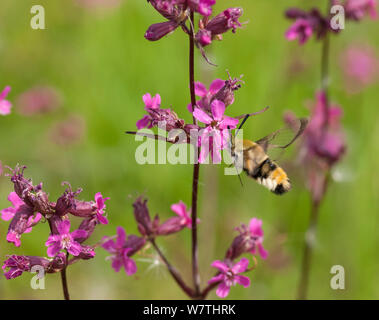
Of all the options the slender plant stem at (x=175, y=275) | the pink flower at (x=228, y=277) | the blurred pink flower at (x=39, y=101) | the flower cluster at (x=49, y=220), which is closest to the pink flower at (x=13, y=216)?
the flower cluster at (x=49, y=220)

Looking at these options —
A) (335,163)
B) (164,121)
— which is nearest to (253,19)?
(335,163)

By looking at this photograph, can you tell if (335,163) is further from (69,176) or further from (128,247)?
(69,176)

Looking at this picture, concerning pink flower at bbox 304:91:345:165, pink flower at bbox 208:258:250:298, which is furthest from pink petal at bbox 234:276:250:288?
pink flower at bbox 304:91:345:165

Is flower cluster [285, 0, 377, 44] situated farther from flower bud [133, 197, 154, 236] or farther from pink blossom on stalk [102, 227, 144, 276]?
pink blossom on stalk [102, 227, 144, 276]

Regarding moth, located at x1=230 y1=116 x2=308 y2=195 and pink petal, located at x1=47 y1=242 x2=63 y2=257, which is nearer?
pink petal, located at x1=47 y1=242 x2=63 y2=257

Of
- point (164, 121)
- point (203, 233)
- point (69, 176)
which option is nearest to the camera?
point (164, 121)

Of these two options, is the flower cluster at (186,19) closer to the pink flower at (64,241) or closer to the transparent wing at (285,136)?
the transparent wing at (285,136)

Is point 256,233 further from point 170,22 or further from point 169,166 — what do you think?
point 169,166
